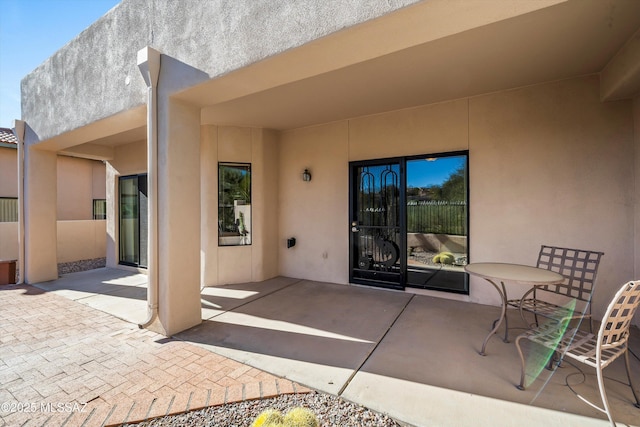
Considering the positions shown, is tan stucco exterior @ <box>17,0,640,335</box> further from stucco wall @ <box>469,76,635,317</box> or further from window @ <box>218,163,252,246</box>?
window @ <box>218,163,252,246</box>

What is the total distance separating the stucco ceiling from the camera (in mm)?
2723

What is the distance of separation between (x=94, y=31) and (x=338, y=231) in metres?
5.45

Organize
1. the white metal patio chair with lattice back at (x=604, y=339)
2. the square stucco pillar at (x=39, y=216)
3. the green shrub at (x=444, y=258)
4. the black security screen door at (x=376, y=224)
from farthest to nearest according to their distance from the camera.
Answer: the square stucco pillar at (x=39, y=216), the black security screen door at (x=376, y=224), the green shrub at (x=444, y=258), the white metal patio chair with lattice back at (x=604, y=339)

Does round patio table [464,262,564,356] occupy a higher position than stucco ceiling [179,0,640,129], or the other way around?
stucco ceiling [179,0,640,129]

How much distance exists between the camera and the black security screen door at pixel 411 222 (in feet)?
16.1

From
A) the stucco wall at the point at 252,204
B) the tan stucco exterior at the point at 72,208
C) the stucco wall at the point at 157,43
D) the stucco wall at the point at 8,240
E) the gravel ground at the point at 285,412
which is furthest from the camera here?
the tan stucco exterior at the point at 72,208

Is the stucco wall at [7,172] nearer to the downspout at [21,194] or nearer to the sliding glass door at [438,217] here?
the downspout at [21,194]

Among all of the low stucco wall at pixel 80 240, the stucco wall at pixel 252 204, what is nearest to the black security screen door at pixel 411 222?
the stucco wall at pixel 252 204

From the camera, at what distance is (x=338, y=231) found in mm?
5840

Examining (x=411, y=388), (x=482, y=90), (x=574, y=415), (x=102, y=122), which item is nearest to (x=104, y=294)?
(x=102, y=122)

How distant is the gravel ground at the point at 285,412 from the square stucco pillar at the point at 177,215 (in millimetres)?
1625

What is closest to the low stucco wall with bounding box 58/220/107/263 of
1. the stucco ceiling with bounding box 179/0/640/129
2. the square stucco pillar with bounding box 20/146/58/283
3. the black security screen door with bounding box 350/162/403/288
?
the square stucco pillar with bounding box 20/146/58/283

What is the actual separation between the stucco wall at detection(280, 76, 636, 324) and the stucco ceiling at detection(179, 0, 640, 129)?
1.00ft

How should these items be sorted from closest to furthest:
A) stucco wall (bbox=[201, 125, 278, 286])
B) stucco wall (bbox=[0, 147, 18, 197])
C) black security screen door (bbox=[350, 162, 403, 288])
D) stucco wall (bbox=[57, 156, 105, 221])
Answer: black security screen door (bbox=[350, 162, 403, 288]) < stucco wall (bbox=[201, 125, 278, 286]) < stucco wall (bbox=[0, 147, 18, 197]) < stucco wall (bbox=[57, 156, 105, 221])
